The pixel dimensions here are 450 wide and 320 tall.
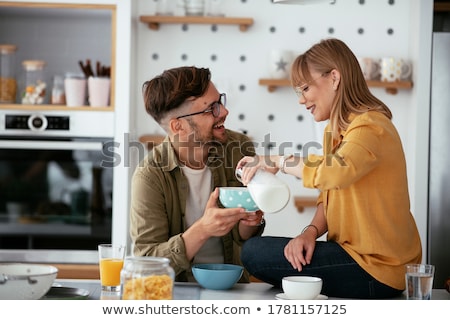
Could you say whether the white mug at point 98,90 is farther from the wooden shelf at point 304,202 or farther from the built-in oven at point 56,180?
the wooden shelf at point 304,202

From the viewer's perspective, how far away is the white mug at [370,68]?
12.3 feet

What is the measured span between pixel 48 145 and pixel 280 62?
122 cm

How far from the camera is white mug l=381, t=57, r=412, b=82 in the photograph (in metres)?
3.75

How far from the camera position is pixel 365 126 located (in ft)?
6.48

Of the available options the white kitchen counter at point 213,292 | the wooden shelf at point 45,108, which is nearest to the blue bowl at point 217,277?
the white kitchen counter at point 213,292

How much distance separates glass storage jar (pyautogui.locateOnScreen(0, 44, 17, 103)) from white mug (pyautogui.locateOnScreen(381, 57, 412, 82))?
6.07 ft

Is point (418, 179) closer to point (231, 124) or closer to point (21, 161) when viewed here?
point (231, 124)

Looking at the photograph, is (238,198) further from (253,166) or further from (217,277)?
(217,277)

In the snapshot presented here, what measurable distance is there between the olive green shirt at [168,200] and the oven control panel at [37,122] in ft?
4.24

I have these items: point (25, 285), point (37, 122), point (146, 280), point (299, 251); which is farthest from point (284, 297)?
point (37, 122)

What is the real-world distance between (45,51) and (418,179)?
197 cm

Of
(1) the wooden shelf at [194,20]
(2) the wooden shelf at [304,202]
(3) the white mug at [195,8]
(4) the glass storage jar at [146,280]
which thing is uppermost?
(3) the white mug at [195,8]
